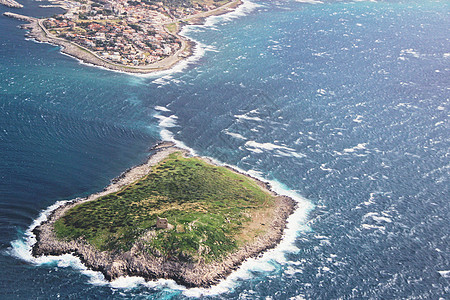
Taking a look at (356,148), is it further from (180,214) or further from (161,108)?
(161,108)

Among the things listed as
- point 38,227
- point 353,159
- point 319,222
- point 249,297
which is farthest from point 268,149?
point 38,227

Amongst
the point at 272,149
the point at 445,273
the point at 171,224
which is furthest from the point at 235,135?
the point at 445,273

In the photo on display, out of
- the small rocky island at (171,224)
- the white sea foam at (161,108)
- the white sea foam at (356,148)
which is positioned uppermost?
the white sea foam at (161,108)

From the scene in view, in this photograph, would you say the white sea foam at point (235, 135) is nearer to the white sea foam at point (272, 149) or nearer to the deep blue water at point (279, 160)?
the deep blue water at point (279, 160)

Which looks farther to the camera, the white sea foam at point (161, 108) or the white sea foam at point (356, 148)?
the white sea foam at point (161, 108)

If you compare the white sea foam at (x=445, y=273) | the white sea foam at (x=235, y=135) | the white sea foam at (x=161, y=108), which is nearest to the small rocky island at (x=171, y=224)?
the white sea foam at (x=235, y=135)

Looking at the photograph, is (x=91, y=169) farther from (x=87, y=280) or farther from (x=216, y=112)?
(x=216, y=112)

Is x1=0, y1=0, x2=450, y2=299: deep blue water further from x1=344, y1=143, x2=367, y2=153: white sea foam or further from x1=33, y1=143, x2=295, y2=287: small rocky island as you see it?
x1=33, y1=143, x2=295, y2=287: small rocky island

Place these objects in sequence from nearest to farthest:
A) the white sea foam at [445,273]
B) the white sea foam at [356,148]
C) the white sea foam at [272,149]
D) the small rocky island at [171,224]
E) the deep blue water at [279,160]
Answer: the deep blue water at [279,160] < the small rocky island at [171,224] < the white sea foam at [445,273] < the white sea foam at [272,149] < the white sea foam at [356,148]

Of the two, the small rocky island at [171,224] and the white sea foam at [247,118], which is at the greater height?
the white sea foam at [247,118]
